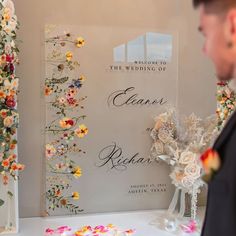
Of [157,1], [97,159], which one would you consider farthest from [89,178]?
[157,1]

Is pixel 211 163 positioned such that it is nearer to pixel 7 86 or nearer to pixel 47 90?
pixel 7 86

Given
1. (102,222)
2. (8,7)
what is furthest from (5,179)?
(8,7)

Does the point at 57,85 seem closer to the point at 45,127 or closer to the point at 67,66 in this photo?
the point at 67,66

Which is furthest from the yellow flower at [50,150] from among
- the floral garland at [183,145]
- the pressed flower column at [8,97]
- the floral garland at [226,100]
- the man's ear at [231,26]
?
the man's ear at [231,26]

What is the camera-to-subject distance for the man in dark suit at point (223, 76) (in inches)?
24.1

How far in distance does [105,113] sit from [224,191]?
3.60 ft

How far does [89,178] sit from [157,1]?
2.97 feet

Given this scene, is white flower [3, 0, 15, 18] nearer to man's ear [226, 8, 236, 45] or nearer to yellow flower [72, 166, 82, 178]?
yellow flower [72, 166, 82, 178]

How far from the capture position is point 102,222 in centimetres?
162

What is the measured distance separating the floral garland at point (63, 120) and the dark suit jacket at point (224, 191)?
3.42 feet

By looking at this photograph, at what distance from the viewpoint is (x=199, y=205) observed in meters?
1.83

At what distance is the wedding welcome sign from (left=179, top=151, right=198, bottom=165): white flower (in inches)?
8.2

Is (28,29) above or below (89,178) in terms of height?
above

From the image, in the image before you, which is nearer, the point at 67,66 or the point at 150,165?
the point at 67,66
